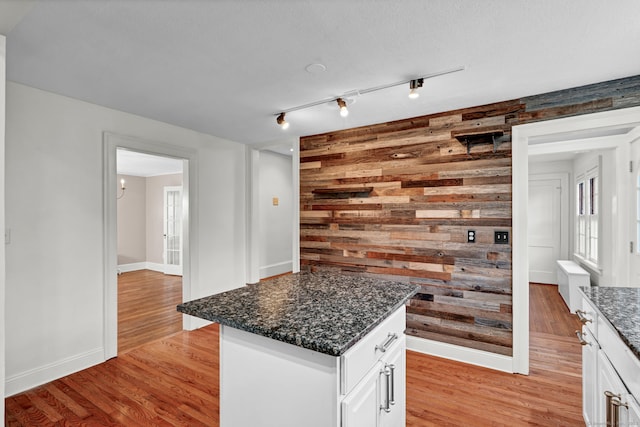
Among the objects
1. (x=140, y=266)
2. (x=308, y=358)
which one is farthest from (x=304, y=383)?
(x=140, y=266)

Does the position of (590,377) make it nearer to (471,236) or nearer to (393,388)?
(393,388)

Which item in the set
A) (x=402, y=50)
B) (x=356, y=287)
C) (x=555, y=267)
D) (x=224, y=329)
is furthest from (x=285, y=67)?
(x=555, y=267)

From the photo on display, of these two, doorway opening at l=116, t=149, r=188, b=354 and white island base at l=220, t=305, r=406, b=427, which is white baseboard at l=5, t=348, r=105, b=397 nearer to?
white island base at l=220, t=305, r=406, b=427

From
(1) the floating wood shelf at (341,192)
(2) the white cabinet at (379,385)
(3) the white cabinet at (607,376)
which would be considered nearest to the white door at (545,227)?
(1) the floating wood shelf at (341,192)

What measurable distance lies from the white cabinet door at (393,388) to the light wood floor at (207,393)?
0.55 metres

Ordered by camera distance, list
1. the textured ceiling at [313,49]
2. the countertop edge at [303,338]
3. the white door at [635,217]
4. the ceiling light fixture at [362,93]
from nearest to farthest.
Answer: the countertop edge at [303,338]
the textured ceiling at [313,49]
the ceiling light fixture at [362,93]
the white door at [635,217]

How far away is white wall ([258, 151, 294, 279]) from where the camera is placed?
5.93m

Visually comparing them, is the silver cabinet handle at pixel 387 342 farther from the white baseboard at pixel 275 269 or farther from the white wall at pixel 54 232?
the white baseboard at pixel 275 269

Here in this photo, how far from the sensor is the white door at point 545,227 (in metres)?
5.61

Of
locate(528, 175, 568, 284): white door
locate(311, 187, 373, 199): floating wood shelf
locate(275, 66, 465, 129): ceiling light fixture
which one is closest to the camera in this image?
locate(275, 66, 465, 129): ceiling light fixture

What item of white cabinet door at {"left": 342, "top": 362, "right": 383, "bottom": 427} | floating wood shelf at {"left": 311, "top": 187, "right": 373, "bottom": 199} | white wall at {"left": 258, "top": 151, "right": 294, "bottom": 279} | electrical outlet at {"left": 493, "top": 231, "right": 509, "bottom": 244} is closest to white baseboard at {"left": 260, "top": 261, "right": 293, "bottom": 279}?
white wall at {"left": 258, "top": 151, "right": 294, "bottom": 279}

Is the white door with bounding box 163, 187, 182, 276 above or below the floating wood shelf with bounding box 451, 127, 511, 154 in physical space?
below

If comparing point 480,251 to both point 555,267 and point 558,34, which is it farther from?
point 555,267

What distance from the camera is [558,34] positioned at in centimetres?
169
